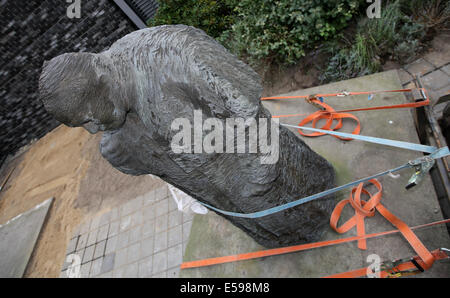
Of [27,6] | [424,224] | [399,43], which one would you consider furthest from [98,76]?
[27,6]

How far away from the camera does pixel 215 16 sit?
509cm

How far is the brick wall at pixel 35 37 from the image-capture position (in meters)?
5.77

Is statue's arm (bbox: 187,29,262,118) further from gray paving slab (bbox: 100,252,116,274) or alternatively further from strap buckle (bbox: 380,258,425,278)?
gray paving slab (bbox: 100,252,116,274)

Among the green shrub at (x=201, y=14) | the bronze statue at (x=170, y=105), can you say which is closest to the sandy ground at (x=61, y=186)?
the green shrub at (x=201, y=14)

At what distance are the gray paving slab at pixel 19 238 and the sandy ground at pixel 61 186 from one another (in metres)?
0.12

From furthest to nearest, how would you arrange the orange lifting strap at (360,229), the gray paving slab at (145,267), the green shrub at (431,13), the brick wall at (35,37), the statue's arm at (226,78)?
the brick wall at (35,37)
the gray paving slab at (145,267)
the green shrub at (431,13)
the orange lifting strap at (360,229)
the statue's arm at (226,78)

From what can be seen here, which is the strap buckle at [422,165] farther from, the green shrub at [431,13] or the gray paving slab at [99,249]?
the gray paving slab at [99,249]

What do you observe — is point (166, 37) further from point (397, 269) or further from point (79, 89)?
point (397, 269)

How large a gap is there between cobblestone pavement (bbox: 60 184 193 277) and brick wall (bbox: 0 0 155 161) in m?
3.84

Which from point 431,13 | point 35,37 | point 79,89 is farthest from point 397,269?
point 35,37

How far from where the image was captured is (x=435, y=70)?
313 cm

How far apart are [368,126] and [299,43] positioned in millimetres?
2052

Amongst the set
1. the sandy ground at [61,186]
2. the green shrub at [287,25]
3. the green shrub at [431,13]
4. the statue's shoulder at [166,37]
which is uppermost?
the statue's shoulder at [166,37]

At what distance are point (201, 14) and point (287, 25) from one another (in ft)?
5.69
